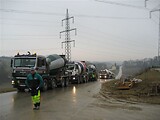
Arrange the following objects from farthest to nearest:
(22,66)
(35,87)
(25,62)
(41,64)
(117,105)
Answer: (41,64) → (25,62) → (22,66) → (117,105) → (35,87)

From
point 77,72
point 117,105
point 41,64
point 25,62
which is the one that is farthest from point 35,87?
point 77,72

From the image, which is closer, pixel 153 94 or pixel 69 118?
pixel 69 118

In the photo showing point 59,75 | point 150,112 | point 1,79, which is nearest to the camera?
point 150,112

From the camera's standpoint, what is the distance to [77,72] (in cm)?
3622

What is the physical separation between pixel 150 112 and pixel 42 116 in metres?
4.43

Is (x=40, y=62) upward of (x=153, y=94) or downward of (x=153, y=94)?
upward

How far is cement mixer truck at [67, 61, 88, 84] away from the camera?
35.2m

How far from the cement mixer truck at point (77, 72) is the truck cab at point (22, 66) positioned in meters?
11.9

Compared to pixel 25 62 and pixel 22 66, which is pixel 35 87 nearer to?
pixel 22 66

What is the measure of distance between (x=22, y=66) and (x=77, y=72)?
49.9 ft

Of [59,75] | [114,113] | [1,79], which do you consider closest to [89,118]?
[114,113]

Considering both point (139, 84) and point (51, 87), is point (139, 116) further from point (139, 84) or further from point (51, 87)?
point (51, 87)

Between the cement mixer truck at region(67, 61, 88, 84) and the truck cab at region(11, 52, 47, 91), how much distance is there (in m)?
11.9

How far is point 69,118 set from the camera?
33.2ft
